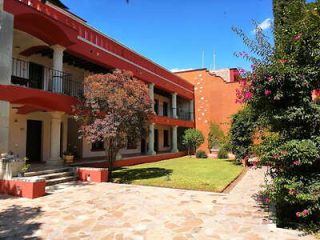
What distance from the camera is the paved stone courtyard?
5691 mm

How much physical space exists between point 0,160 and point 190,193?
656 centimetres

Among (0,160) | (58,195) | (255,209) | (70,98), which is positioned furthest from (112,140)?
(255,209)

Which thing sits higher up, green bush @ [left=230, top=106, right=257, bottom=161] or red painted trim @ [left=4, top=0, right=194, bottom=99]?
red painted trim @ [left=4, top=0, right=194, bottom=99]

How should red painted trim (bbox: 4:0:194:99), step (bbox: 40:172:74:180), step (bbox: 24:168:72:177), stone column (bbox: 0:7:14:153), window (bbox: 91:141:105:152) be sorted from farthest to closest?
window (bbox: 91:141:105:152) → step (bbox: 40:172:74:180) → red painted trim (bbox: 4:0:194:99) → step (bbox: 24:168:72:177) → stone column (bbox: 0:7:14:153)

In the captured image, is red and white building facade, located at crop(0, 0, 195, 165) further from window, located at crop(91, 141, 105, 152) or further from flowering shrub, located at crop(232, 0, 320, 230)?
flowering shrub, located at crop(232, 0, 320, 230)

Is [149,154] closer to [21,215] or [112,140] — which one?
[112,140]

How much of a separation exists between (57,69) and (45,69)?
338cm

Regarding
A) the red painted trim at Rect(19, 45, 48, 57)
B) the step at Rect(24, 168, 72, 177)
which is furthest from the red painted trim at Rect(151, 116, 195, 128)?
the step at Rect(24, 168, 72, 177)

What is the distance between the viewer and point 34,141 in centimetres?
1514

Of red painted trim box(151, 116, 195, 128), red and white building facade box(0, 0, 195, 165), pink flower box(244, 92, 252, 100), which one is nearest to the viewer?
pink flower box(244, 92, 252, 100)

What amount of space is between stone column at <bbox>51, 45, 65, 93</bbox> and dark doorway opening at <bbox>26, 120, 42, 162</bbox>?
3.59 metres

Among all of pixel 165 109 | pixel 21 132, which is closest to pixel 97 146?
pixel 21 132

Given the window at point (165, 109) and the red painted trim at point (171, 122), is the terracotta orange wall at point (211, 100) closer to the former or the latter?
the red painted trim at point (171, 122)

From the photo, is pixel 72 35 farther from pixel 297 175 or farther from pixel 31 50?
pixel 297 175
